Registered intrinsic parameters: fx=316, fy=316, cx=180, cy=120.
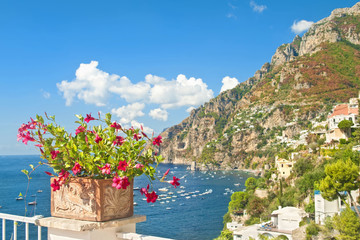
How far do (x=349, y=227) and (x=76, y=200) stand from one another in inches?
649

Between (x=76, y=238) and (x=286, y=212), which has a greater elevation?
(x=76, y=238)

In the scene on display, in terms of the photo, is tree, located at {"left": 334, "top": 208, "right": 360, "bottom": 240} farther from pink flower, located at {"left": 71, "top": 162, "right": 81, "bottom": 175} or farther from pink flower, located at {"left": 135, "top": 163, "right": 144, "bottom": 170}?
pink flower, located at {"left": 71, "top": 162, "right": 81, "bottom": 175}

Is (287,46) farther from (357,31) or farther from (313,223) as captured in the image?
(313,223)

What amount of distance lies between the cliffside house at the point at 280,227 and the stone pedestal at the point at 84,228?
20.1 metres

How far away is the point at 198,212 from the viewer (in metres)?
38.0

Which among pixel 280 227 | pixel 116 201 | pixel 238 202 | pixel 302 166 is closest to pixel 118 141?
pixel 116 201

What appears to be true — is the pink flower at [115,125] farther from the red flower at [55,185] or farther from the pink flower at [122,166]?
the red flower at [55,185]

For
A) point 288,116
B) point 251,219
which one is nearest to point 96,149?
point 251,219

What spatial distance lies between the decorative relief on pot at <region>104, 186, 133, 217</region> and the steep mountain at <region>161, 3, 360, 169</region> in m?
64.5

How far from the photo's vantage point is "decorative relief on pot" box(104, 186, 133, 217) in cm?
167

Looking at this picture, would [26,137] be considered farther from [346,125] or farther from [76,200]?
[346,125]

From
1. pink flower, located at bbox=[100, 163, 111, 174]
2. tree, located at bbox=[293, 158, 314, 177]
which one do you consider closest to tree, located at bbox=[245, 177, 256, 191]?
tree, located at bbox=[293, 158, 314, 177]

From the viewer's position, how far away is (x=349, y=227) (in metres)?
15.0

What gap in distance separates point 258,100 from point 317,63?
22218 millimetres
